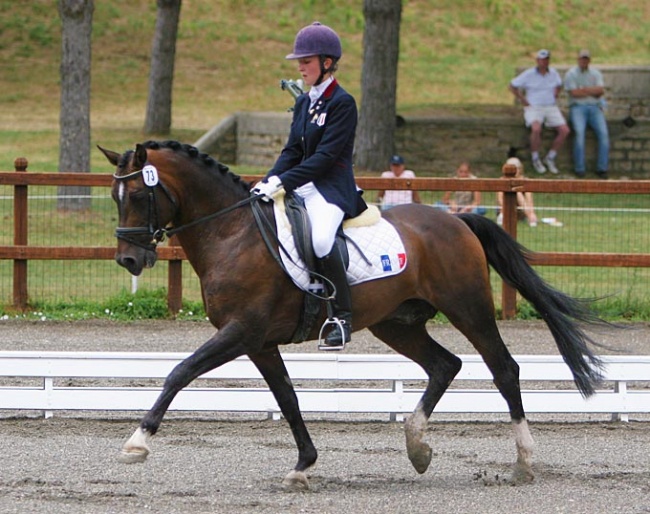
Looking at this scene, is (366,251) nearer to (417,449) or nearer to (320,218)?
→ (320,218)

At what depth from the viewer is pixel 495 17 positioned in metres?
33.8

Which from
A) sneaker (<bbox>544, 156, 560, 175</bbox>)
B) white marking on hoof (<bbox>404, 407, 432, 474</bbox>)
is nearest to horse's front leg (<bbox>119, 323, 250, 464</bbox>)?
white marking on hoof (<bbox>404, 407, 432, 474</bbox>)

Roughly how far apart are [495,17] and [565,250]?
70.3 ft

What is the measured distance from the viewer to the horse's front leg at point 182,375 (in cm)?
582

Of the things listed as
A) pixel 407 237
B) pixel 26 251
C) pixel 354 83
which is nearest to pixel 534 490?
pixel 407 237

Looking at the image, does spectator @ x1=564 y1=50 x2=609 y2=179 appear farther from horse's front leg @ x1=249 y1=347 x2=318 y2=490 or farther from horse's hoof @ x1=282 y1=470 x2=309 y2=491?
horse's hoof @ x1=282 y1=470 x2=309 y2=491

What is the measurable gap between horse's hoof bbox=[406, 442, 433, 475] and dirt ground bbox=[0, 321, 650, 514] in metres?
0.08

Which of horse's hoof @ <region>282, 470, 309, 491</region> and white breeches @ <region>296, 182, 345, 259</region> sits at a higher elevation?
white breeches @ <region>296, 182, 345, 259</region>

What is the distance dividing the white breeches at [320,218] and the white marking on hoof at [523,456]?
1.44 meters

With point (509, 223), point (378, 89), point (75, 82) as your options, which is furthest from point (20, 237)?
point (378, 89)

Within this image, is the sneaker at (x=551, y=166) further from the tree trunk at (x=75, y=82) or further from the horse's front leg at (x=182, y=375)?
the horse's front leg at (x=182, y=375)

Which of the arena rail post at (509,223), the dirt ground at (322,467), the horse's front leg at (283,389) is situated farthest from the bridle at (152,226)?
the arena rail post at (509,223)

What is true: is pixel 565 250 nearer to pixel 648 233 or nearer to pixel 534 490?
pixel 648 233

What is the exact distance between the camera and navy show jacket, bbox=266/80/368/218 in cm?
645
